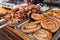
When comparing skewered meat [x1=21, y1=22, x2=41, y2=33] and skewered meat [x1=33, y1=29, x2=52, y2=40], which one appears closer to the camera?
skewered meat [x1=33, y1=29, x2=52, y2=40]

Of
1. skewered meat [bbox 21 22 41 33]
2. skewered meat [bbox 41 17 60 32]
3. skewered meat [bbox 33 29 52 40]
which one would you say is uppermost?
skewered meat [bbox 41 17 60 32]

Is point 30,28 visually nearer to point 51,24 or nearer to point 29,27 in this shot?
point 29,27

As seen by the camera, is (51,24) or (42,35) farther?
(51,24)

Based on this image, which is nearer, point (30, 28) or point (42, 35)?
point (42, 35)

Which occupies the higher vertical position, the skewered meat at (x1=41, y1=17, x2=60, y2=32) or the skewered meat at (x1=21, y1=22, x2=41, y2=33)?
the skewered meat at (x1=41, y1=17, x2=60, y2=32)

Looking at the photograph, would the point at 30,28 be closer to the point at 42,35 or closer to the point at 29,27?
the point at 29,27

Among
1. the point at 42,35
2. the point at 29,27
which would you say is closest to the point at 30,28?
the point at 29,27

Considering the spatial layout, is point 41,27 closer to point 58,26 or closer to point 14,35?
point 58,26

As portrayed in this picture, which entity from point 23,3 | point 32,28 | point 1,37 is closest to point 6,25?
point 1,37
